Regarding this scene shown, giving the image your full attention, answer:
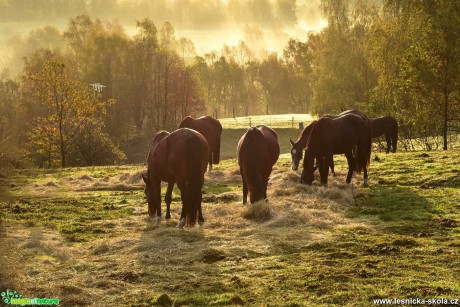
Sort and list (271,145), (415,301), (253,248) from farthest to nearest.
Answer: (271,145) → (253,248) → (415,301)

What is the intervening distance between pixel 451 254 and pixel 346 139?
8.54 meters

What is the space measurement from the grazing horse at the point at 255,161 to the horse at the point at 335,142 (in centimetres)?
226

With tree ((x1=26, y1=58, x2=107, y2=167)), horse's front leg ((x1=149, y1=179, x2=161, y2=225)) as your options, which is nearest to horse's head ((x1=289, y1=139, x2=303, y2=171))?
horse's front leg ((x1=149, y1=179, x2=161, y2=225))

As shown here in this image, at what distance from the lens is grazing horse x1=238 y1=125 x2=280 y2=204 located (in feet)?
45.1

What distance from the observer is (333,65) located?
5622cm

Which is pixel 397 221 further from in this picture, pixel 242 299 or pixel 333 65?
pixel 333 65

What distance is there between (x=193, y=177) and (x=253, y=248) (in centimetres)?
266

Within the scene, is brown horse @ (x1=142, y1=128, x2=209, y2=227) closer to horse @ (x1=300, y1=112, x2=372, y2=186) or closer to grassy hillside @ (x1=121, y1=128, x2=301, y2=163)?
horse @ (x1=300, y1=112, x2=372, y2=186)

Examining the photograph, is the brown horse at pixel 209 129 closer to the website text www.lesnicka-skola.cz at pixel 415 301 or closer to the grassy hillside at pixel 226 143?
the website text www.lesnicka-skola.cz at pixel 415 301

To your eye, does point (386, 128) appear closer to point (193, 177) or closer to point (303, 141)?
point (303, 141)

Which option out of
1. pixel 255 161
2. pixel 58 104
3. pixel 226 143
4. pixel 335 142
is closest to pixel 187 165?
pixel 255 161

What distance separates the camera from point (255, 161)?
1388cm

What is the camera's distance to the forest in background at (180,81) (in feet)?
94.7

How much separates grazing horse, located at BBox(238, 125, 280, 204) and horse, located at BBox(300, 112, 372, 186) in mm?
2258
